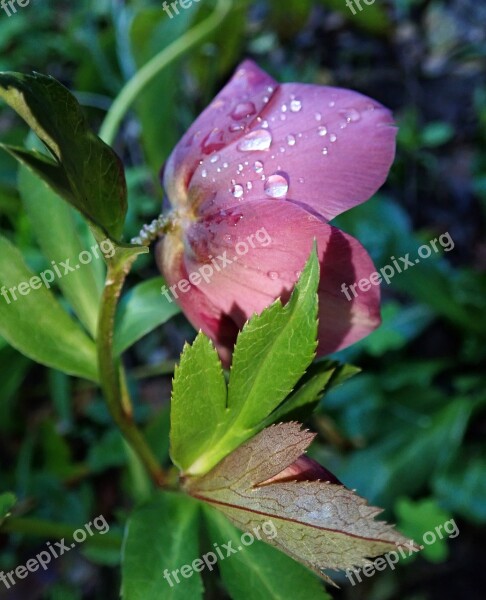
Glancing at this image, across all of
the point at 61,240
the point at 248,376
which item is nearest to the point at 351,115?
the point at 248,376

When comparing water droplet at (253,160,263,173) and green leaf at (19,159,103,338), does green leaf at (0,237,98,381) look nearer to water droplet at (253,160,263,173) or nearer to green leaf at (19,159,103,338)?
green leaf at (19,159,103,338)

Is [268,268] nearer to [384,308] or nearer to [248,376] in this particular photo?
[248,376]

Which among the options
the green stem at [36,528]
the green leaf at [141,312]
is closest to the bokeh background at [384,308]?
→ the green stem at [36,528]

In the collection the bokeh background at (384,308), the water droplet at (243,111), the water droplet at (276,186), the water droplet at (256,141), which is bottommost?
the bokeh background at (384,308)

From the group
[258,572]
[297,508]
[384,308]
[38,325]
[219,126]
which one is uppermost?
[219,126]

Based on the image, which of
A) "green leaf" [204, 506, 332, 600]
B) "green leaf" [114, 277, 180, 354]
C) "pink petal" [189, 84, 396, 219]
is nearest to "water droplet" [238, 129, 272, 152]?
"pink petal" [189, 84, 396, 219]

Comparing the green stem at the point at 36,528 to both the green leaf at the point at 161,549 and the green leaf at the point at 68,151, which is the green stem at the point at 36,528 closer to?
the green leaf at the point at 161,549

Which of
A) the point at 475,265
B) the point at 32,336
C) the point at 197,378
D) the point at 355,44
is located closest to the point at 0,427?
the point at 32,336
